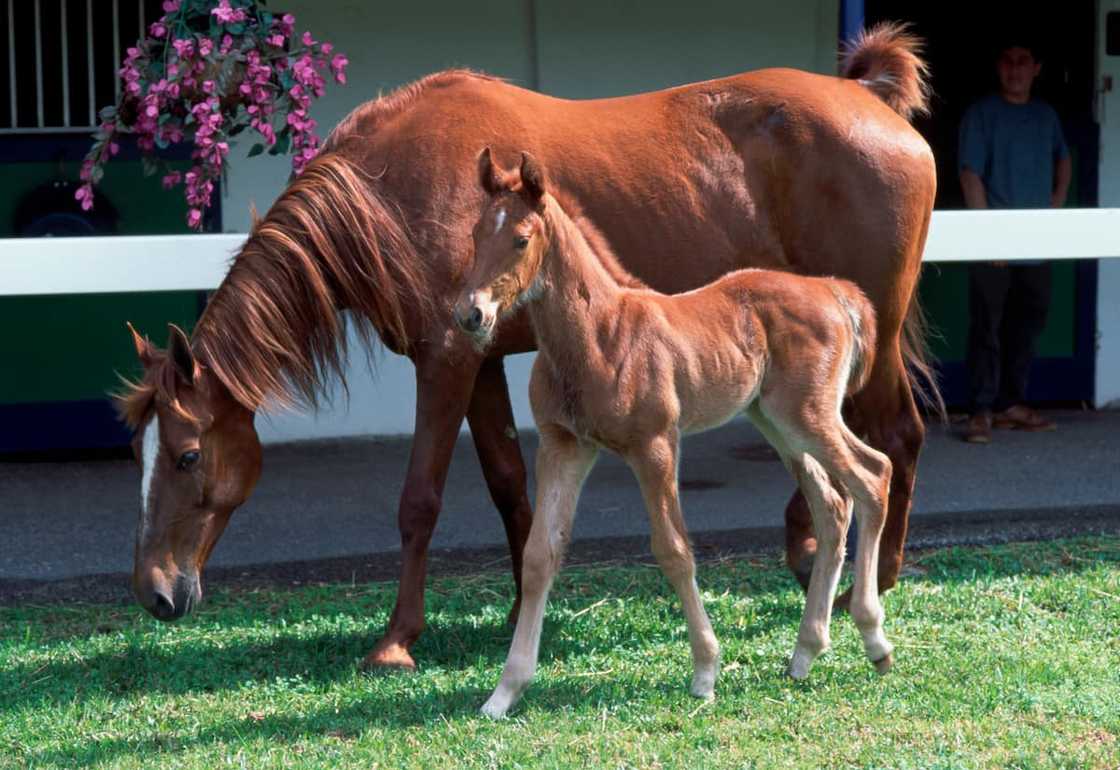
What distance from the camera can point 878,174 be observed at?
203 inches

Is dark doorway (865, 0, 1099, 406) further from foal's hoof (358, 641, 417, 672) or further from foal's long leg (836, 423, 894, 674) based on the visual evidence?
foal's hoof (358, 641, 417, 672)

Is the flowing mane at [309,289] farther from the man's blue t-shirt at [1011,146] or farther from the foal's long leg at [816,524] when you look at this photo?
the man's blue t-shirt at [1011,146]

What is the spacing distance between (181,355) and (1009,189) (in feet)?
17.5

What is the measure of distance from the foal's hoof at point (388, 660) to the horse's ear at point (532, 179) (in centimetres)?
162

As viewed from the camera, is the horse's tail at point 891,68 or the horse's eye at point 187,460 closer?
the horse's eye at point 187,460

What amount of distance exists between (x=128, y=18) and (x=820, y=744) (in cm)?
556

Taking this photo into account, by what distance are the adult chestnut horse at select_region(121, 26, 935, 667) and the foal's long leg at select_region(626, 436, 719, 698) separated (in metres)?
0.93

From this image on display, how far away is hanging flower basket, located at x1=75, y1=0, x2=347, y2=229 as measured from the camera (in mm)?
5527

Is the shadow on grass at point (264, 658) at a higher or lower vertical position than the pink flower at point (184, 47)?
lower

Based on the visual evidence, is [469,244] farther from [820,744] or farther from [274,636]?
[820,744]

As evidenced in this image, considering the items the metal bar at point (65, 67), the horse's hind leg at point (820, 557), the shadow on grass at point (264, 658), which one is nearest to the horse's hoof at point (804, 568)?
the shadow on grass at point (264, 658)

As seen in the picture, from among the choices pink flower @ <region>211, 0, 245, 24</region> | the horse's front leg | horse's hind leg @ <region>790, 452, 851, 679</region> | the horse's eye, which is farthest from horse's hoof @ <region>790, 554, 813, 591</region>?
pink flower @ <region>211, 0, 245, 24</region>

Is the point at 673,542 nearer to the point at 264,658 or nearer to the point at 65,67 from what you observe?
the point at 264,658

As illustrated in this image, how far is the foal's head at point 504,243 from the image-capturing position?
12.2 feet
